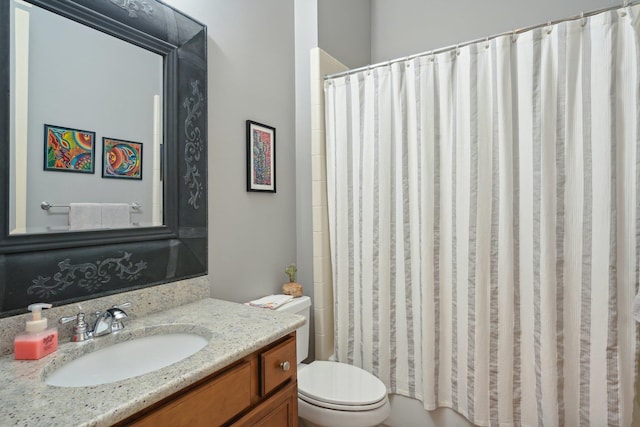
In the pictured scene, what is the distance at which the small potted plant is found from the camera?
186cm

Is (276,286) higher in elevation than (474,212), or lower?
lower

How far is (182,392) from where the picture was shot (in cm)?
79

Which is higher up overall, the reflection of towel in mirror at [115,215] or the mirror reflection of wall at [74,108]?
the mirror reflection of wall at [74,108]

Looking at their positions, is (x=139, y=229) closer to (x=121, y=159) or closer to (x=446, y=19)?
(x=121, y=159)

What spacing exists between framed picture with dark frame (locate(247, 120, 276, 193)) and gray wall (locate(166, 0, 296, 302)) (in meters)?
0.04

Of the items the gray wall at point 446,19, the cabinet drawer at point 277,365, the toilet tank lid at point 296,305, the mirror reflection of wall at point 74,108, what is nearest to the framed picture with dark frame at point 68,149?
the mirror reflection of wall at point 74,108

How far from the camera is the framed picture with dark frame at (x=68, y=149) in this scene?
1.01m

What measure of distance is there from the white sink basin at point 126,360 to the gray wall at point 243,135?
1.42ft

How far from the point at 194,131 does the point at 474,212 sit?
4.36 ft

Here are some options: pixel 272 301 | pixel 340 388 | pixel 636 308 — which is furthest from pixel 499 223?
pixel 272 301

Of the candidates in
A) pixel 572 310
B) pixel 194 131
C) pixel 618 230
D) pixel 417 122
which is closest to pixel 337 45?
pixel 417 122

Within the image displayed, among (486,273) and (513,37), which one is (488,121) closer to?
(513,37)

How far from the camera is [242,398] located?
0.95m

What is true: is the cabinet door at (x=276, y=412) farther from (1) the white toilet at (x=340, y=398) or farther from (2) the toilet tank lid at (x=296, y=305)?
(2) the toilet tank lid at (x=296, y=305)
